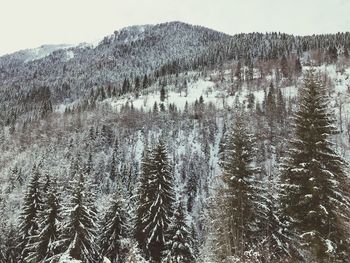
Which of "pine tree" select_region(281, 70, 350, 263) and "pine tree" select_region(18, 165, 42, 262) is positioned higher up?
"pine tree" select_region(281, 70, 350, 263)

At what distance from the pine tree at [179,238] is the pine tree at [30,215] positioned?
16.0 m

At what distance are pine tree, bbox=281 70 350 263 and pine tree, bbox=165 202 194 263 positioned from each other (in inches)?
427

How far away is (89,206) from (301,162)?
20515 mm

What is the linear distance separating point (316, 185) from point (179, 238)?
1434cm

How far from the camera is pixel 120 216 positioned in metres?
38.6

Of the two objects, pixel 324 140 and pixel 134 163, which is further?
pixel 134 163

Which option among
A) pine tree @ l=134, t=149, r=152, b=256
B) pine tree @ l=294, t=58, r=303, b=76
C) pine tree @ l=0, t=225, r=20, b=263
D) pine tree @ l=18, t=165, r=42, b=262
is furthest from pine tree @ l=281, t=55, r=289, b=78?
pine tree @ l=134, t=149, r=152, b=256

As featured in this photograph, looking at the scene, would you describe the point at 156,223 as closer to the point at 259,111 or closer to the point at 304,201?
the point at 304,201

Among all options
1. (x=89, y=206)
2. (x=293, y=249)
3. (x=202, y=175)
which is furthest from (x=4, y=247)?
(x=202, y=175)

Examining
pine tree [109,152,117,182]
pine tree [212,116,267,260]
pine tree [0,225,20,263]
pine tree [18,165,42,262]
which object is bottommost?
pine tree [109,152,117,182]

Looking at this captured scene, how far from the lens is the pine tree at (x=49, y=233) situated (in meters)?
37.7

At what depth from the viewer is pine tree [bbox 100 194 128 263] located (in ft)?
125

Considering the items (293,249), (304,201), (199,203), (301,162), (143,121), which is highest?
(301,162)

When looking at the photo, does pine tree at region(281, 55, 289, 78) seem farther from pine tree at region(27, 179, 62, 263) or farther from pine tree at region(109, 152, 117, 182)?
pine tree at region(27, 179, 62, 263)
